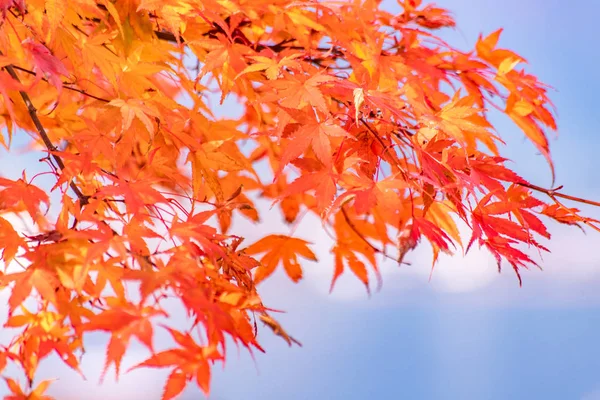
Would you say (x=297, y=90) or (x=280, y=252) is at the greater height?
(x=297, y=90)

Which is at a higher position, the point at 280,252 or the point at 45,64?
the point at 45,64

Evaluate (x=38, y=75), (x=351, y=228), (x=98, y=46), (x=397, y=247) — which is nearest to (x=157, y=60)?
(x=98, y=46)

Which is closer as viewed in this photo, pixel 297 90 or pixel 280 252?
pixel 297 90

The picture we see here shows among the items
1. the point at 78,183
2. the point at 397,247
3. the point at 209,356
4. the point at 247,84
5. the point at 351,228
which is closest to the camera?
the point at 209,356

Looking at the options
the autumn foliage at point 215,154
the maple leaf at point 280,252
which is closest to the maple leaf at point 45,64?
the autumn foliage at point 215,154

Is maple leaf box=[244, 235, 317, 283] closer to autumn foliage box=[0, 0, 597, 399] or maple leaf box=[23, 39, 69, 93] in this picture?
autumn foliage box=[0, 0, 597, 399]

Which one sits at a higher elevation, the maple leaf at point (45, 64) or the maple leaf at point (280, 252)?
the maple leaf at point (45, 64)

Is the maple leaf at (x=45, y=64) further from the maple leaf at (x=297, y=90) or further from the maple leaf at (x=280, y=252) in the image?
the maple leaf at (x=280, y=252)

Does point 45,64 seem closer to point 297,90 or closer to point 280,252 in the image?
point 297,90

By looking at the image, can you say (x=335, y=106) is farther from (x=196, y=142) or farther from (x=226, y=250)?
(x=226, y=250)

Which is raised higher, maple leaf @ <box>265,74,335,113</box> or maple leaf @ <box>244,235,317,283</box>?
maple leaf @ <box>265,74,335,113</box>

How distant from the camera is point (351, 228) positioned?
7.41 feet

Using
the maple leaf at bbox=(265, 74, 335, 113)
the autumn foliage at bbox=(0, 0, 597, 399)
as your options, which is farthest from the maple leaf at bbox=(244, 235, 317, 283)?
the maple leaf at bbox=(265, 74, 335, 113)

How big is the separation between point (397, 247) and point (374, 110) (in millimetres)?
345
